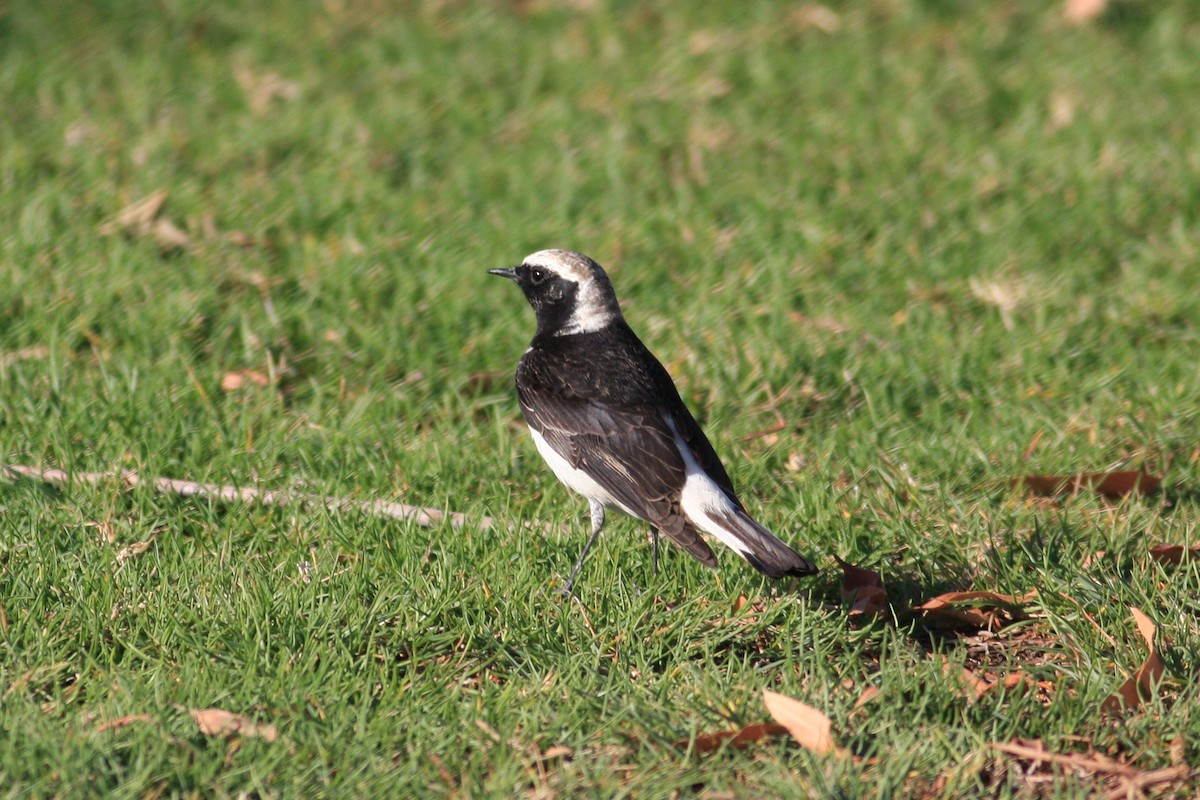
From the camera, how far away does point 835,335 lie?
24.5ft

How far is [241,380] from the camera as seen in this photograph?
6.71 meters

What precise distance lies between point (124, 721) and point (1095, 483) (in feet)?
13.1

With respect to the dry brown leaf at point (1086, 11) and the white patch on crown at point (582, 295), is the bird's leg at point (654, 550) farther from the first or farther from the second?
the dry brown leaf at point (1086, 11)

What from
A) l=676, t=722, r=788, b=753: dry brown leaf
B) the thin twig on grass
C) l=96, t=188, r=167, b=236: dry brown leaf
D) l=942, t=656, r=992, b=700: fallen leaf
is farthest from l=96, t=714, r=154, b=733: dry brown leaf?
l=96, t=188, r=167, b=236: dry brown leaf

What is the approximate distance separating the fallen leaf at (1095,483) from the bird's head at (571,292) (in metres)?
1.92

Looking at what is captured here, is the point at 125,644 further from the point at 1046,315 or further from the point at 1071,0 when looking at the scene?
the point at 1071,0

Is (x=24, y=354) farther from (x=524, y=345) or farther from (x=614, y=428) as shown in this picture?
(x=614, y=428)

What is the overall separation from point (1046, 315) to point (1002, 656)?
126 inches

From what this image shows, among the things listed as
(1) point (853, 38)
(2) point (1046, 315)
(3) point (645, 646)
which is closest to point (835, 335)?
(2) point (1046, 315)

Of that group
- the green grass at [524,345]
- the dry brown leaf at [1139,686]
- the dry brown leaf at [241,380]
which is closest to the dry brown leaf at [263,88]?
the green grass at [524,345]

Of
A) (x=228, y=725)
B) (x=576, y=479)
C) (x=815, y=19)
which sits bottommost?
(x=228, y=725)

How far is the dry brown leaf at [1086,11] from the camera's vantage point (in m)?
11.8

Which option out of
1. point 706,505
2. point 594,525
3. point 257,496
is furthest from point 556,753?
point 257,496

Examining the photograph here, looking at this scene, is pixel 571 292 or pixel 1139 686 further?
pixel 571 292
